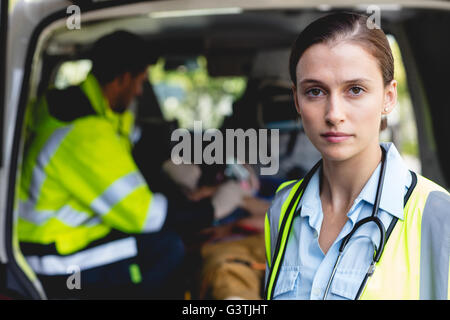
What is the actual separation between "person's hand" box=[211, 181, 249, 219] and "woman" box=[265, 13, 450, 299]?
5.55 ft

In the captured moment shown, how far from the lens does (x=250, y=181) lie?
380 centimetres

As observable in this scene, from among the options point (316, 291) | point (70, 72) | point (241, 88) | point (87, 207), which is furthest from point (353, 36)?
point (70, 72)

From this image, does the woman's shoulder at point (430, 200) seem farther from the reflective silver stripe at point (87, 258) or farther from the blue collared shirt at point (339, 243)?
the reflective silver stripe at point (87, 258)

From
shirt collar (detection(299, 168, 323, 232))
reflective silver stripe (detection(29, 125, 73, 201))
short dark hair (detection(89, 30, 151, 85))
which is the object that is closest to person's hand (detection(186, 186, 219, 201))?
short dark hair (detection(89, 30, 151, 85))

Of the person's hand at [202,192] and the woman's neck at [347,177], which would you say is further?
the person's hand at [202,192]

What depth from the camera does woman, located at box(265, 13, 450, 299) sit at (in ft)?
3.56

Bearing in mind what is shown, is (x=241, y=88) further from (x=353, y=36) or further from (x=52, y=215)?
(x=353, y=36)

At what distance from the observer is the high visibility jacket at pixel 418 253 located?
105 cm

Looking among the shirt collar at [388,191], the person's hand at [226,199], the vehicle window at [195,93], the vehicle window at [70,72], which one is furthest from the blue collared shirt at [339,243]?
the vehicle window at [70,72]

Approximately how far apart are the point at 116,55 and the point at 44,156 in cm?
68

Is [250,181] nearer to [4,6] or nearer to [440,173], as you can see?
[440,173]

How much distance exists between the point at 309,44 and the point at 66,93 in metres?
1.73

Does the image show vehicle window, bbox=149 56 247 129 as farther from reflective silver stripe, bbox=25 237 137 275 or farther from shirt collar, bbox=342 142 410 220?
shirt collar, bbox=342 142 410 220
